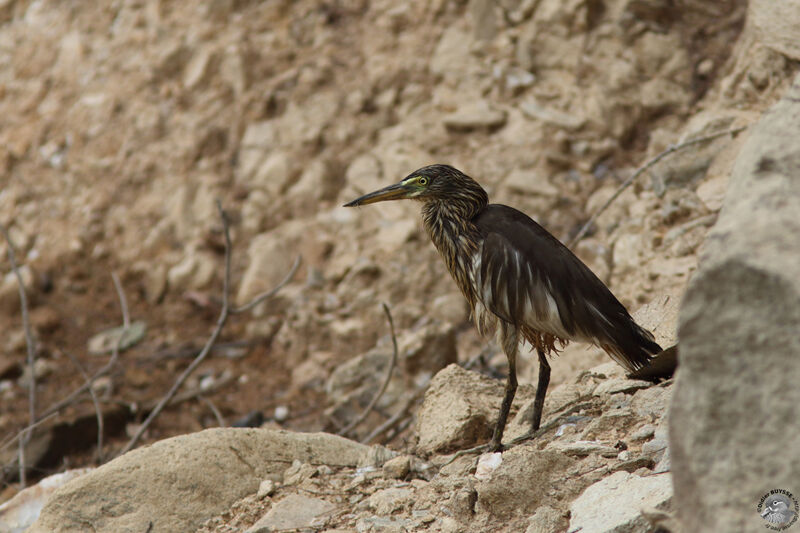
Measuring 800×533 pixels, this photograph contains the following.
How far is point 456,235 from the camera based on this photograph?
4504mm

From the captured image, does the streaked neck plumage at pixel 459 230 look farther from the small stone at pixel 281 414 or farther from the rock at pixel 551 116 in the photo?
the rock at pixel 551 116

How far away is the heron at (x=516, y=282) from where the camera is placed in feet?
13.1

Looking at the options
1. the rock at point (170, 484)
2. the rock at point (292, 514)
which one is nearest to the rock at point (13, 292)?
the rock at point (170, 484)

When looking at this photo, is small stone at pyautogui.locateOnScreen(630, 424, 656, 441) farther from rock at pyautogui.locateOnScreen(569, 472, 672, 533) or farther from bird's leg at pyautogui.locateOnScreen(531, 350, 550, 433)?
bird's leg at pyautogui.locateOnScreen(531, 350, 550, 433)

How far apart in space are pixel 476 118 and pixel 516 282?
393 cm

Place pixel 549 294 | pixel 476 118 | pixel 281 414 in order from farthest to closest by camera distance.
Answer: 1. pixel 476 118
2. pixel 281 414
3. pixel 549 294

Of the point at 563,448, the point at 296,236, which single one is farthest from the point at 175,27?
the point at 563,448

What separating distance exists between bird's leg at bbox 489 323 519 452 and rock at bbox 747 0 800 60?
10.8ft

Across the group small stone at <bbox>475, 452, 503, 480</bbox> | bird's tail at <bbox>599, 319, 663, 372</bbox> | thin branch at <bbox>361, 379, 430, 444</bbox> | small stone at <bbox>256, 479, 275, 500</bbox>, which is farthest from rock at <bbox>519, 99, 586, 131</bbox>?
small stone at <bbox>256, 479, 275, 500</bbox>

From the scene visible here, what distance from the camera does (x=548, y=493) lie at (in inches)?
132

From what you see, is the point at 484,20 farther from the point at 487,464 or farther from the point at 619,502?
the point at 619,502

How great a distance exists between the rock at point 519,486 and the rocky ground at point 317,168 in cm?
187

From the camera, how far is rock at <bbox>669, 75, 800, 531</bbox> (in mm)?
1905

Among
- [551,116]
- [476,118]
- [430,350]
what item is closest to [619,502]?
[430,350]
